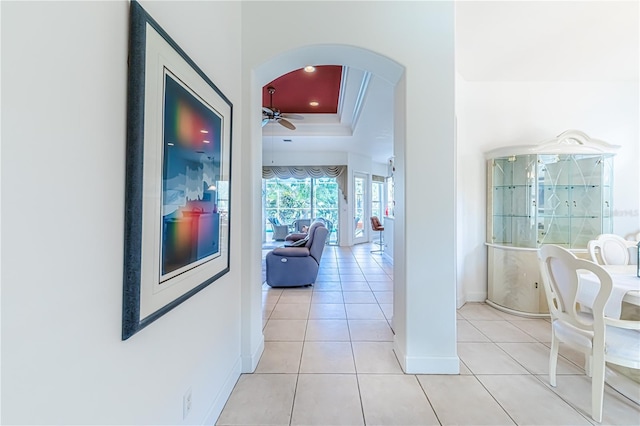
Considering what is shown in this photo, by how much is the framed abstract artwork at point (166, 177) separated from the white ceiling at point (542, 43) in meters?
2.50

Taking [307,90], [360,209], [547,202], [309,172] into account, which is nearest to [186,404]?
[547,202]

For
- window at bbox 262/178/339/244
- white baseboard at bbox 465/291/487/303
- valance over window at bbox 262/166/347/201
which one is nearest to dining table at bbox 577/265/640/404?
white baseboard at bbox 465/291/487/303

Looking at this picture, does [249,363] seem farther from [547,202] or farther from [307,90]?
[307,90]

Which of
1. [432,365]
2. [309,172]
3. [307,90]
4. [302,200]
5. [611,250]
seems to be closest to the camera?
[432,365]

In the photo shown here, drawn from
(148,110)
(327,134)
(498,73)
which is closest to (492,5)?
(498,73)

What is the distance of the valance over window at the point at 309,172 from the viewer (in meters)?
8.23

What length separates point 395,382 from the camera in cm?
198

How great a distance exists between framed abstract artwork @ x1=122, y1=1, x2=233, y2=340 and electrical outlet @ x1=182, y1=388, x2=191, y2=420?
490 mm

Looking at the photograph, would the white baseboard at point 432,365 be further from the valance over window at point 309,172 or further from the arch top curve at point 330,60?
the valance over window at point 309,172

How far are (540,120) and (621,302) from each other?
2722 millimetres

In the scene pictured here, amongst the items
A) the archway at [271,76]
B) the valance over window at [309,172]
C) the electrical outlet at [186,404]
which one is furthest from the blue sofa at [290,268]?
the valance over window at [309,172]

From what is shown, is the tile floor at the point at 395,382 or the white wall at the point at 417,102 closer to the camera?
the tile floor at the point at 395,382

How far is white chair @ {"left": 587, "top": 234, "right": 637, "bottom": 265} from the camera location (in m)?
2.64

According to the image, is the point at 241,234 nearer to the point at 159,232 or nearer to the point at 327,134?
the point at 159,232
